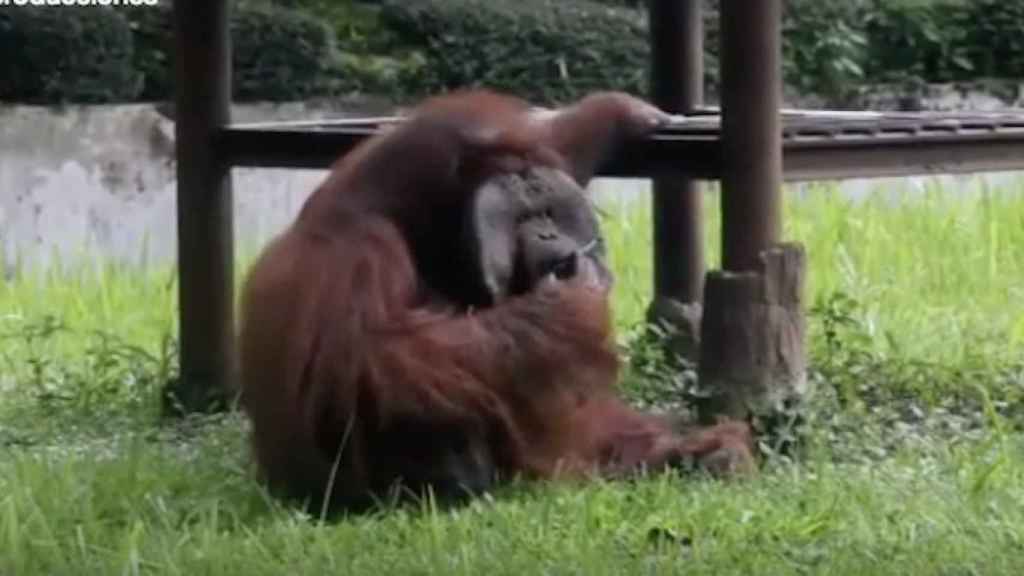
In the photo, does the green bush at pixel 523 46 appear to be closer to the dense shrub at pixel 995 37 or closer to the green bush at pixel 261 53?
the green bush at pixel 261 53

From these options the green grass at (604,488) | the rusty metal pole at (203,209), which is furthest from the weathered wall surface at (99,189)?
the rusty metal pole at (203,209)

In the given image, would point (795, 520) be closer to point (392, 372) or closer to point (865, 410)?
point (392, 372)

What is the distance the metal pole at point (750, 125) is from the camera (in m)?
4.00

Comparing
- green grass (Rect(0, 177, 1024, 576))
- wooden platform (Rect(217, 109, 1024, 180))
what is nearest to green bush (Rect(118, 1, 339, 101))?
green grass (Rect(0, 177, 1024, 576))

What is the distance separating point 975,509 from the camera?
3.54 metres

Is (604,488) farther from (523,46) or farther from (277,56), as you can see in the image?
(523,46)

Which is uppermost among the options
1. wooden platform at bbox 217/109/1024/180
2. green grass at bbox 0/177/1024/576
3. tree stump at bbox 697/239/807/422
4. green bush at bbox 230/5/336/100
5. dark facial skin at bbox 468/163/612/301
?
green bush at bbox 230/5/336/100

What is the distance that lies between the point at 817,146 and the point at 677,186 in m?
1.01

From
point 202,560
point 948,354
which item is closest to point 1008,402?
point 948,354

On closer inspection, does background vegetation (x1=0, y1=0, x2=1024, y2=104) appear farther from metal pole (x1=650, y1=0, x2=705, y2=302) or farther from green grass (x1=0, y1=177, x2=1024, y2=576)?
metal pole (x1=650, y1=0, x2=705, y2=302)

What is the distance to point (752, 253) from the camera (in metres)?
4.01

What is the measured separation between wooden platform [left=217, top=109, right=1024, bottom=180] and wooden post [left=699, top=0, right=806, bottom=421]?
73 millimetres

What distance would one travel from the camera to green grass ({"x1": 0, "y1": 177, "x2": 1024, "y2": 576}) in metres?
3.29

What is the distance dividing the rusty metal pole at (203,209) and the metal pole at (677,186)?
0.90 meters
